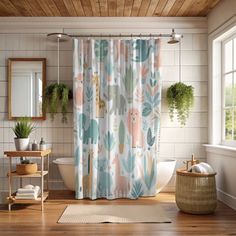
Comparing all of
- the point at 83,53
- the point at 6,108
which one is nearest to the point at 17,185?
the point at 6,108

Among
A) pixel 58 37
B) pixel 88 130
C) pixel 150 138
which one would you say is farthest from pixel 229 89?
pixel 58 37

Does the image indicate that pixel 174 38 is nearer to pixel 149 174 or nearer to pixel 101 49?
pixel 101 49

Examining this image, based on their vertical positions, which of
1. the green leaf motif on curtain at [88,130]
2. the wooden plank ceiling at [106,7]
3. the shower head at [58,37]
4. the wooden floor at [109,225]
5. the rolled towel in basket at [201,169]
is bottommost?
the wooden floor at [109,225]

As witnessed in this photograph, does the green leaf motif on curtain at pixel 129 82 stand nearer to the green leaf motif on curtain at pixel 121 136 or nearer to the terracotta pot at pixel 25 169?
the green leaf motif on curtain at pixel 121 136

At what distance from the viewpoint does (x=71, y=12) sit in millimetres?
5281

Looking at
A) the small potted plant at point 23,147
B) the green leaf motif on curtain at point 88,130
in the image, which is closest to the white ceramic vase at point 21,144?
the small potted plant at point 23,147

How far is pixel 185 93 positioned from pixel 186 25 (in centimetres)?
108

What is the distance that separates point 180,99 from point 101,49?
1300 mm

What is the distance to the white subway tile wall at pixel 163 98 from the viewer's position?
18.1 feet

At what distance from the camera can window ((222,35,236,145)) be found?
4.84m

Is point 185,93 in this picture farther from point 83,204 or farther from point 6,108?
point 6,108

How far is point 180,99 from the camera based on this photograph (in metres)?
5.23

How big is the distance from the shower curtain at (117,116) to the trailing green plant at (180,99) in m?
0.25

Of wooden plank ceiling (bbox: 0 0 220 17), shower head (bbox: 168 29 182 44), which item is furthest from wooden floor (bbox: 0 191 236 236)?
wooden plank ceiling (bbox: 0 0 220 17)
